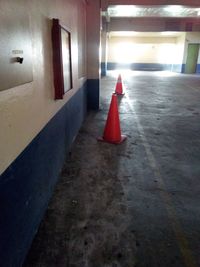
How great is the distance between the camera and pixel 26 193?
155cm

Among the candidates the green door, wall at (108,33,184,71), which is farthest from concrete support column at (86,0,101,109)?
wall at (108,33,184,71)

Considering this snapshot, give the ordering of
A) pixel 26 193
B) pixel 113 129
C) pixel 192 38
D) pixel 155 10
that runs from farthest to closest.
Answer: pixel 192 38 < pixel 155 10 < pixel 113 129 < pixel 26 193

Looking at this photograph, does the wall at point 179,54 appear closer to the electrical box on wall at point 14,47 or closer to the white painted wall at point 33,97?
the white painted wall at point 33,97

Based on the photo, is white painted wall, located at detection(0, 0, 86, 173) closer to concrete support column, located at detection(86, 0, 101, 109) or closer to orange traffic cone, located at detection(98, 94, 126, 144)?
orange traffic cone, located at detection(98, 94, 126, 144)

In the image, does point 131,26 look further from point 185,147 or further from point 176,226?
point 176,226

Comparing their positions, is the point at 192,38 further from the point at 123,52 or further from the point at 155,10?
the point at 155,10

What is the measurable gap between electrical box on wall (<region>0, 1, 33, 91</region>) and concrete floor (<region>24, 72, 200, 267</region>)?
1.25 m

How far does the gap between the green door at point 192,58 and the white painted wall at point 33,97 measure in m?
19.3

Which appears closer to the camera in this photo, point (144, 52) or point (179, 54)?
point (179, 54)

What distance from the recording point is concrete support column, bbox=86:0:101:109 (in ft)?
16.9

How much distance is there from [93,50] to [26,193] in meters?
4.62

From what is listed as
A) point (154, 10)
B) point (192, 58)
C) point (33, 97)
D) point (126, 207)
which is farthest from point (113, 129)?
point (192, 58)

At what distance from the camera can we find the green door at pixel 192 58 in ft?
62.1

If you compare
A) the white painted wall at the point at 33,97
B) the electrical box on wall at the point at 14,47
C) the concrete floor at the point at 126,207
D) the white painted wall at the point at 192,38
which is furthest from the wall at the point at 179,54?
the electrical box on wall at the point at 14,47
